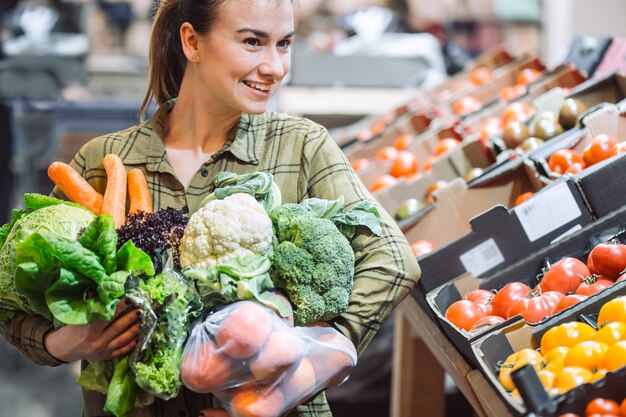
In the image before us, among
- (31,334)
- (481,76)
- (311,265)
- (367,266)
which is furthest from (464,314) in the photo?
(481,76)

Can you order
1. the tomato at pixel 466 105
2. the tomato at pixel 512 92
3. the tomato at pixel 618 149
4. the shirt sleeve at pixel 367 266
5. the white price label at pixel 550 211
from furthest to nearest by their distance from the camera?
the tomato at pixel 466 105 < the tomato at pixel 512 92 < the tomato at pixel 618 149 < the white price label at pixel 550 211 < the shirt sleeve at pixel 367 266

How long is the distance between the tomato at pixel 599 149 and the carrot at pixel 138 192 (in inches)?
49.8

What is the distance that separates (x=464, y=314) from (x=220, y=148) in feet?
2.25

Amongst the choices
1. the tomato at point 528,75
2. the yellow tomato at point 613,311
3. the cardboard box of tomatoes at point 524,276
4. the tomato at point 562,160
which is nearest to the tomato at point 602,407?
the yellow tomato at point 613,311

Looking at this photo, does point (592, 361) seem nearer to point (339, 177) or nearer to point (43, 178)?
point (339, 177)

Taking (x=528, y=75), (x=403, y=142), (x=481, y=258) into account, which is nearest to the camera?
(x=481, y=258)

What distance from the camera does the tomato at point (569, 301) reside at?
2031 mm

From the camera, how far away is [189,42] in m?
2.05

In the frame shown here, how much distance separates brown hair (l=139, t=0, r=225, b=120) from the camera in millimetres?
1999

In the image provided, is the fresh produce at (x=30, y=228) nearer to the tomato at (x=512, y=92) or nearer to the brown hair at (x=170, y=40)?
the brown hair at (x=170, y=40)

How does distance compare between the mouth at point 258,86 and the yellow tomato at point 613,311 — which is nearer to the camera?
the yellow tomato at point 613,311

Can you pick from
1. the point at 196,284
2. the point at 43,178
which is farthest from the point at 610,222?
the point at 43,178

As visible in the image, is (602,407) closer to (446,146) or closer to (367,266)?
(367,266)

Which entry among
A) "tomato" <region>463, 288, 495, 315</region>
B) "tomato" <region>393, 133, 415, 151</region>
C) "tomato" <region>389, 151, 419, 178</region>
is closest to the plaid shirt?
"tomato" <region>463, 288, 495, 315</region>
